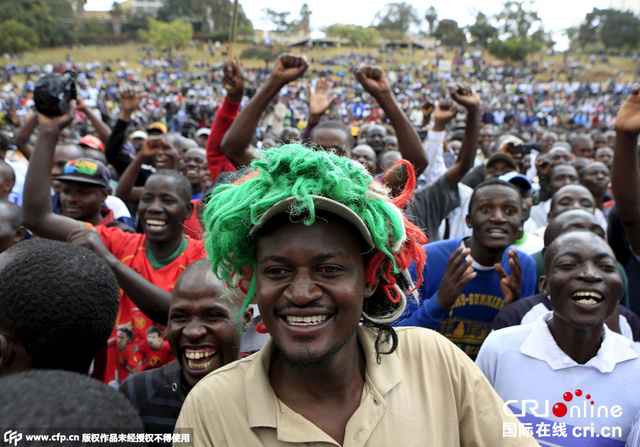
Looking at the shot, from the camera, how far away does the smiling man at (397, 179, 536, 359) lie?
268 centimetres

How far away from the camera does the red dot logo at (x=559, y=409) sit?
2.18m

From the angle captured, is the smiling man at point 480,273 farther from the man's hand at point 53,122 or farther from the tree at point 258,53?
the tree at point 258,53

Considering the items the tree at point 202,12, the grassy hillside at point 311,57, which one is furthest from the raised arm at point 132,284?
the tree at point 202,12

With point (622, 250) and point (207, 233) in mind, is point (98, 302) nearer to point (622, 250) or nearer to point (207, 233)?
point (207, 233)

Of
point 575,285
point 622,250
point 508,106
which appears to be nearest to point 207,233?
point 575,285

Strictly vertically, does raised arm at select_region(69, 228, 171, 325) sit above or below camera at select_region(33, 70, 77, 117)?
below

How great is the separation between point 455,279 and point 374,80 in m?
1.51

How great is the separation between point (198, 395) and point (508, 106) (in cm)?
3486

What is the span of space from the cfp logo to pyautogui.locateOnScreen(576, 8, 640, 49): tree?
73.2 meters

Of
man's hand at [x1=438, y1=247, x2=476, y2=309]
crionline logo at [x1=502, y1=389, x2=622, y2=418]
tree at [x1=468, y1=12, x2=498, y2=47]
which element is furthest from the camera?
→ tree at [x1=468, y1=12, x2=498, y2=47]

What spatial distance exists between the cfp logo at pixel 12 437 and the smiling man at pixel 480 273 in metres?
2.04

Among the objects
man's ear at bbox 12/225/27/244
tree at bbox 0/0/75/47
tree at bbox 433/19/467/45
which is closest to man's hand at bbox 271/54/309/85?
man's ear at bbox 12/225/27/244

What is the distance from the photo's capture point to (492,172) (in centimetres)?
527

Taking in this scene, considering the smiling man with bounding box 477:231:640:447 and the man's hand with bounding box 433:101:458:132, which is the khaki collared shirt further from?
the man's hand with bounding box 433:101:458:132
